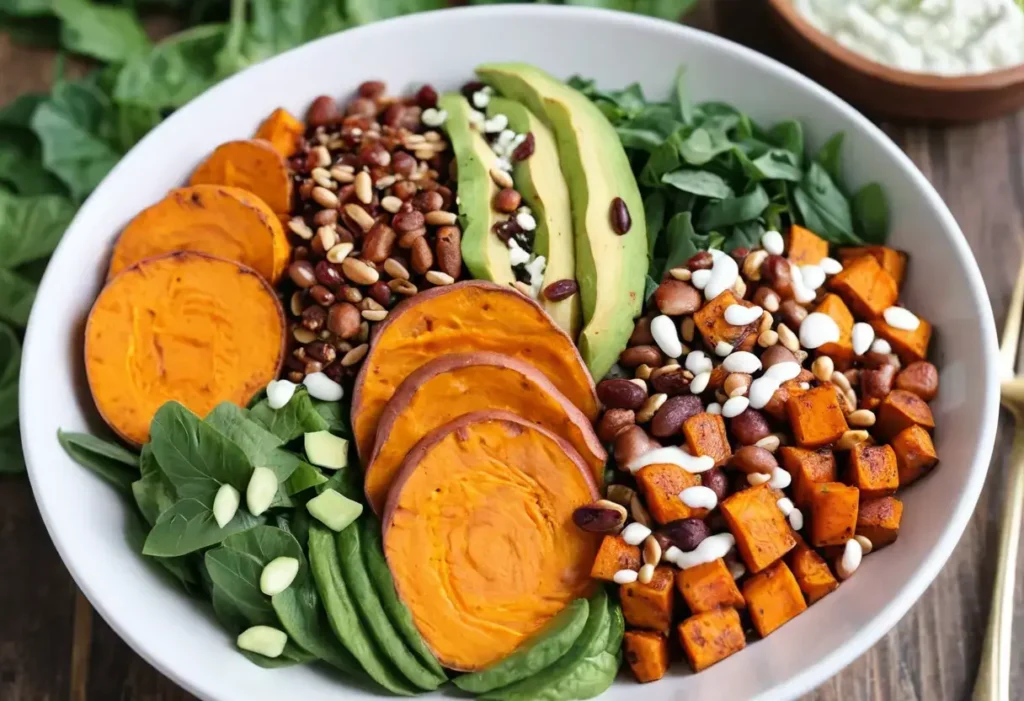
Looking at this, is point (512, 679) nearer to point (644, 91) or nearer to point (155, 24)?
point (644, 91)

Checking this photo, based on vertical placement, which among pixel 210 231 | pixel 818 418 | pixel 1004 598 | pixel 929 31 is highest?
pixel 929 31

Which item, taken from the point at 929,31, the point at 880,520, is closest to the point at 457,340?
the point at 880,520

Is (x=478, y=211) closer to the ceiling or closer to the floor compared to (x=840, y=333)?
closer to the ceiling

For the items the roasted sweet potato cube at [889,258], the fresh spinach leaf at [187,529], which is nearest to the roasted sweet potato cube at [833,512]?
the roasted sweet potato cube at [889,258]

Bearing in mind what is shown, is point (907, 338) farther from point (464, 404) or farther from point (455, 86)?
point (455, 86)

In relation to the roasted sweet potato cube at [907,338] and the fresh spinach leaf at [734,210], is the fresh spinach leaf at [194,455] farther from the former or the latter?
the roasted sweet potato cube at [907,338]

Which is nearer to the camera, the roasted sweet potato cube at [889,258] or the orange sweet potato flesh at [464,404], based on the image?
the orange sweet potato flesh at [464,404]

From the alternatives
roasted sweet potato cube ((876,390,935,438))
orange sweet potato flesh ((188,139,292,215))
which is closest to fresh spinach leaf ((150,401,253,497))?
orange sweet potato flesh ((188,139,292,215))
